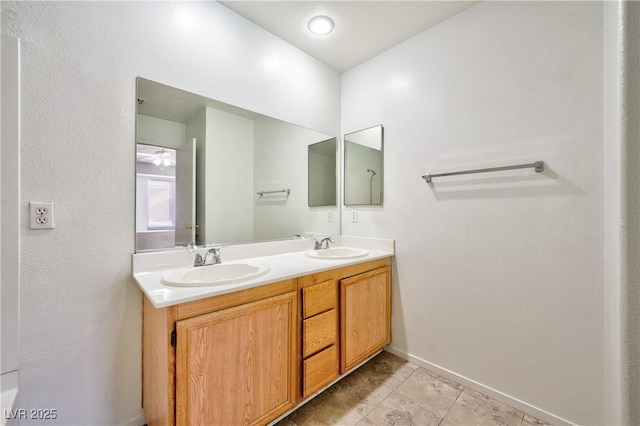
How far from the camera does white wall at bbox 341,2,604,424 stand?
1314mm

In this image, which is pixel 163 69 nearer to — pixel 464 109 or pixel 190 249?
pixel 190 249

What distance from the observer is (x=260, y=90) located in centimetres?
189

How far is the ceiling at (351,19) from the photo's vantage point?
1.67 m

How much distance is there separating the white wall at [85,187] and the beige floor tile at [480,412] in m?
1.68

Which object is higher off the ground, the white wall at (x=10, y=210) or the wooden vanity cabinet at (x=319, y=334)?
the white wall at (x=10, y=210)

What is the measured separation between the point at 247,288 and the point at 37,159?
1.05 meters

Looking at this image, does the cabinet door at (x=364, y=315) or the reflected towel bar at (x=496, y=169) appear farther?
the cabinet door at (x=364, y=315)

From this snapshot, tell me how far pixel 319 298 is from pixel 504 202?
119 centimetres

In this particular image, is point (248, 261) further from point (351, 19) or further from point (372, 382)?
point (351, 19)

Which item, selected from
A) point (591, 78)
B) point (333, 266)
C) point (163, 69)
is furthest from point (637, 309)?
point (163, 69)

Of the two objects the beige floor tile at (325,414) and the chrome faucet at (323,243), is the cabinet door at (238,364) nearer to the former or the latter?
the beige floor tile at (325,414)

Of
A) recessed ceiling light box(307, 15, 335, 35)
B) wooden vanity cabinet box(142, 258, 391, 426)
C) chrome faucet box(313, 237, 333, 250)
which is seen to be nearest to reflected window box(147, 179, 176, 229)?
wooden vanity cabinet box(142, 258, 391, 426)

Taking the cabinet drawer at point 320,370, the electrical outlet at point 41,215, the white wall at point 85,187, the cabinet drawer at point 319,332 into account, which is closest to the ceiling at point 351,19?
the white wall at point 85,187

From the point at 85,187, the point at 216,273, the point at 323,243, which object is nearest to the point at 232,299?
the point at 216,273
